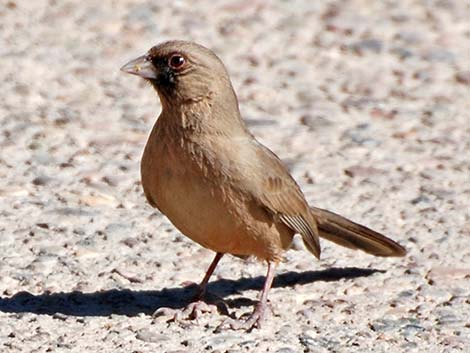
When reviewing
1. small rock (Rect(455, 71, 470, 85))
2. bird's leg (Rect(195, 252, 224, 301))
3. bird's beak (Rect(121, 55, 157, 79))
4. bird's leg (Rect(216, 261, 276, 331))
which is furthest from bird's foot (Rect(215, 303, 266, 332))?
small rock (Rect(455, 71, 470, 85))

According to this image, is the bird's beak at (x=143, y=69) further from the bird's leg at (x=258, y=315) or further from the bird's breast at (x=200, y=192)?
the bird's leg at (x=258, y=315)

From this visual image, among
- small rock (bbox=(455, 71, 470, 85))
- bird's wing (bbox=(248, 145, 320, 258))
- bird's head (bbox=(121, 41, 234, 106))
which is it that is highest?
bird's head (bbox=(121, 41, 234, 106))

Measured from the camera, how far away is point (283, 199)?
24.2 ft

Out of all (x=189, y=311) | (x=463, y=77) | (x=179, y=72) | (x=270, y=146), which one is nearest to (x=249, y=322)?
(x=189, y=311)

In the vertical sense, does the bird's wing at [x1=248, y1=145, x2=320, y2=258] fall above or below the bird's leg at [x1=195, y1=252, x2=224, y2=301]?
above

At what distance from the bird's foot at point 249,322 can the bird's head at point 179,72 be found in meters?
1.16

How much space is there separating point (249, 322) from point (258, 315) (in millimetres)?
79

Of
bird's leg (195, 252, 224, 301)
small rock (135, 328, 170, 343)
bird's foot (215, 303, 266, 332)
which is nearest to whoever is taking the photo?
small rock (135, 328, 170, 343)

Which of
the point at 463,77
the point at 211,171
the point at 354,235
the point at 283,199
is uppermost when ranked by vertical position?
the point at 211,171

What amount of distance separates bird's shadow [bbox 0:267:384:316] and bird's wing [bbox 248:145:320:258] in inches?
18.6

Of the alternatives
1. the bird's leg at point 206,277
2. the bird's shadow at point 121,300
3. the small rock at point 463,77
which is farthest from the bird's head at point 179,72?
the small rock at point 463,77

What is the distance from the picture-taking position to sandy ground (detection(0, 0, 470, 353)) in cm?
732

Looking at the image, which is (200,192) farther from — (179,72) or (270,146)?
(270,146)

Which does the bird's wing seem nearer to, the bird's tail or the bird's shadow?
the bird's tail
